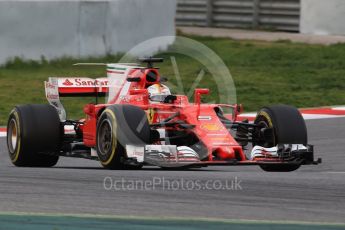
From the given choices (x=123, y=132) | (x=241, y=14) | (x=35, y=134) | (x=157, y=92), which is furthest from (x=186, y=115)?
(x=241, y=14)

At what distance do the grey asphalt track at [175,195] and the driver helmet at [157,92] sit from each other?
108cm

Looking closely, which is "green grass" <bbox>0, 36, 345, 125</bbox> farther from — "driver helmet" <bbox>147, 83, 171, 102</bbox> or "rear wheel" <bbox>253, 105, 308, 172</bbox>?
"rear wheel" <bbox>253, 105, 308, 172</bbox>

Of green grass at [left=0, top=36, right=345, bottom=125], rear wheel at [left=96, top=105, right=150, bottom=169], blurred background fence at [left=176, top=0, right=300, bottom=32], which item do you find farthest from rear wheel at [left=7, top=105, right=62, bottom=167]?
blurred background fence at [left=176, top=0, right=300, bottom=32]

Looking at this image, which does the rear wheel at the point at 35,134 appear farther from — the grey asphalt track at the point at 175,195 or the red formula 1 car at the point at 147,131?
the grey asphalt track at the point at 175,195

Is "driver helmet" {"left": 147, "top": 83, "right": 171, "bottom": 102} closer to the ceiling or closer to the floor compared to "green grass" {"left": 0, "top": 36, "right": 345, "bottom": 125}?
closer to the floor

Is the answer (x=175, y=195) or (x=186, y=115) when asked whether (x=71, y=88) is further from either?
(x=175, y=195)

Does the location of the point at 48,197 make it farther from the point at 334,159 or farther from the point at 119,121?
the point at 334,159

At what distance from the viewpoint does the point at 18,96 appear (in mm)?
18547

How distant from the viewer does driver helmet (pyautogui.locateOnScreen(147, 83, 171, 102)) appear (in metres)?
11.2

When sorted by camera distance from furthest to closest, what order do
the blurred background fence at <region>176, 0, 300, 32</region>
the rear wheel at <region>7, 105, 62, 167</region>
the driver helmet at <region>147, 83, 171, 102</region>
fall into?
1. the blurred background fence at <region>176, 0, 300, 32</region>
2. the rear wheel at <region>7, 105, 62, 167</region>
3. the driver helmet at <region>147, 83, 171, 102</region>

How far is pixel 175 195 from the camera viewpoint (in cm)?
842

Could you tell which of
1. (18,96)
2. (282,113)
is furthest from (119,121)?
(18,96)

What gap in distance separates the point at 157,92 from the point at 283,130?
127 centimetres

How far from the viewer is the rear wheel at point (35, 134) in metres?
11.4
